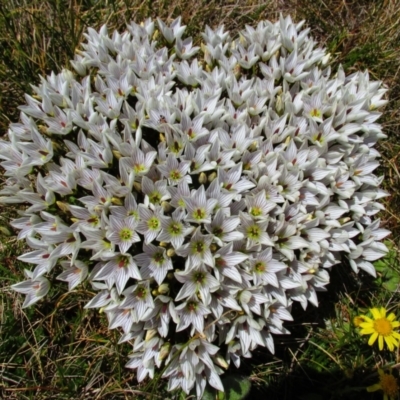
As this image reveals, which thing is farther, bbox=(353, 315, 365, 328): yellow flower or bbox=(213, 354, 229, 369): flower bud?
bbox=(353, 315, 365, 328): yellow flower

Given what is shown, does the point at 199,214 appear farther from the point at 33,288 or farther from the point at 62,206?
the point at 33,288

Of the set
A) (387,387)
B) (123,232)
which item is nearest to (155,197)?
(123,232)

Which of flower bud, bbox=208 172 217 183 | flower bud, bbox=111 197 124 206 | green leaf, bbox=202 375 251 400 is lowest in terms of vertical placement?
green leaf, bbox=202 375 251 400

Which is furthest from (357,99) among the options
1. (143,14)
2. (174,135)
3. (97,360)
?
(97,360)

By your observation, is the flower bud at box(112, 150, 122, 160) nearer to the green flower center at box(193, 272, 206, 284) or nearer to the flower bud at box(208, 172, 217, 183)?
the flower bud at box(208, 172, 217, 183)

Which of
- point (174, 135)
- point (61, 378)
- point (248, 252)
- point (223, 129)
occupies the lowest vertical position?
point (61, 378)

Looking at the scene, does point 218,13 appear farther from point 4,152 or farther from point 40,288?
point 40,288

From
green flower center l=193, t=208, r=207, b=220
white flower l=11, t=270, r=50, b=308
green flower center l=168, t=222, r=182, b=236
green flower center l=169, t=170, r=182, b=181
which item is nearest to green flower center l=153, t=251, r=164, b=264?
Result: green flower center l=168, t=222, r=182, b=236

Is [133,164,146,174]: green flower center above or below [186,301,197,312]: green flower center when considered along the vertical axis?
above
